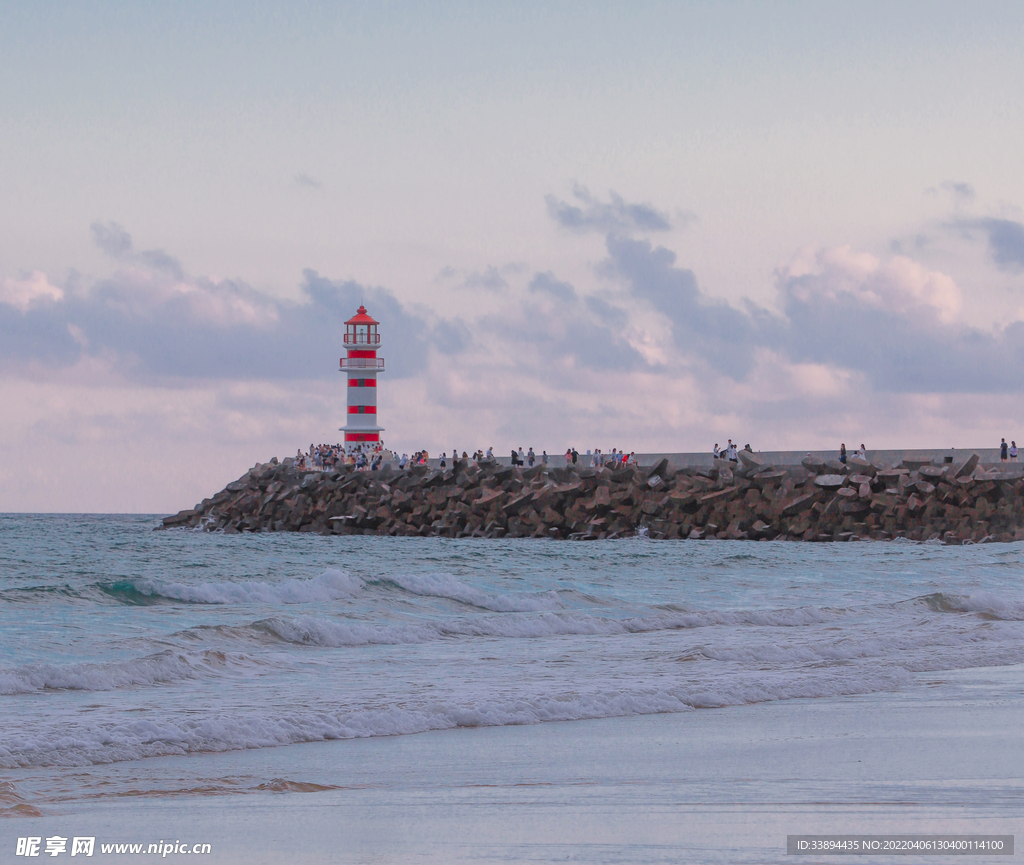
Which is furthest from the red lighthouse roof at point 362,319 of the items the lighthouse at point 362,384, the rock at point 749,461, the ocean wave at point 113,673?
the ocean wave at point 113,673

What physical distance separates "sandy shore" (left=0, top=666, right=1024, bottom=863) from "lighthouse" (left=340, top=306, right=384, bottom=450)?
138ft

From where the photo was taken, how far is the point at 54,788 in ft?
15.6

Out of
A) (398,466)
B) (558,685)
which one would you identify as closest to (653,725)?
(558,685)

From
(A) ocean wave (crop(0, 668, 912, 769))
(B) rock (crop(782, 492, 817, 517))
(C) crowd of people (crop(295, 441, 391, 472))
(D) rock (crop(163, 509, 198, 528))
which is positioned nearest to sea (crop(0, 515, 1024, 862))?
(A) ocean wave (crop(0, 668, 912, 769))

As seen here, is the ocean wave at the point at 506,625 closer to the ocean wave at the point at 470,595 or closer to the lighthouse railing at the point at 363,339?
the ocean wave at the point at 470,595

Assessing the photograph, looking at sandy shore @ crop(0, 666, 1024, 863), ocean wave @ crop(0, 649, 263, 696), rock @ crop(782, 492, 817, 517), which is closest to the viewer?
sandy shore @ crop(0, 666, 1024, 863)

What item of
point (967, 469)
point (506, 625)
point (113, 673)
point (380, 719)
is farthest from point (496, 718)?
point (967, 469)

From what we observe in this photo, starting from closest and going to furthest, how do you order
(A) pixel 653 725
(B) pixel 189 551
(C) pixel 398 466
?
(A) pixel 653 725
(B) pixel 189 551
(C) pixel 398 466

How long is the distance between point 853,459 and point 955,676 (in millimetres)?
23625

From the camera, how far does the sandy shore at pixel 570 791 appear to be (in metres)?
3.74

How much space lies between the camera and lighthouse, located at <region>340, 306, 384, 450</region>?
47.8 meters

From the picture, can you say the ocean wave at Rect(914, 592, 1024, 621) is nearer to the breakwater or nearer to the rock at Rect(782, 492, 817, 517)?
the breakwater

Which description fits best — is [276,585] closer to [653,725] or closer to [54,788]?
[653,725]

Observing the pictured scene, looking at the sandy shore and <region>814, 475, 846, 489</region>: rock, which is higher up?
<region>814, 475, 846, 489</region>: rock
